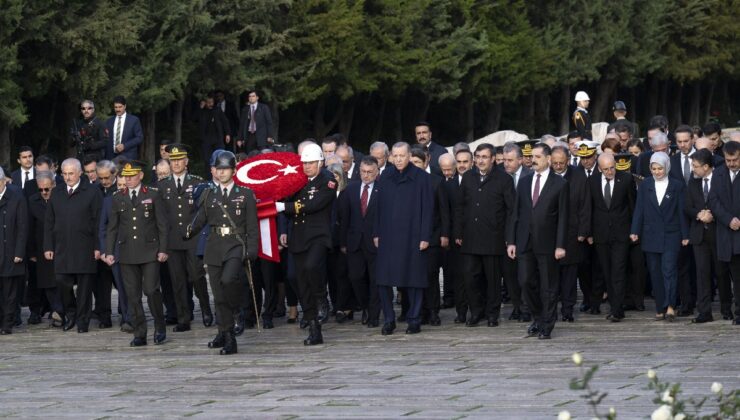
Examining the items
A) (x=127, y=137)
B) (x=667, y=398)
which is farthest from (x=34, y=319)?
(x=667, y=398)

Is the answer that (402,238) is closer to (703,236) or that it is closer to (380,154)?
(380,154)

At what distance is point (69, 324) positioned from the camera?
19.3 meters

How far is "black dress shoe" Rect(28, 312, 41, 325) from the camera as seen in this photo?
20.2 metres

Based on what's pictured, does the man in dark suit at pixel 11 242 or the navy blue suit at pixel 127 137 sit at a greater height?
the navy blue suit at pixel 127 137

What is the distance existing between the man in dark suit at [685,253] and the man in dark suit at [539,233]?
6.55 feet

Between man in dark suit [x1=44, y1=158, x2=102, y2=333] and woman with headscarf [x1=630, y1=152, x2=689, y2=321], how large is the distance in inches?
242

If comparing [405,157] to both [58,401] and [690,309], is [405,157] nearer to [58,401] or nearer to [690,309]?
[690,309]

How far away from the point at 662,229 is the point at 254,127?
1567 centimetres

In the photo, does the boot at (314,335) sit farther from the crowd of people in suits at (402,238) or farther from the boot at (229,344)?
the boot at (229,344)

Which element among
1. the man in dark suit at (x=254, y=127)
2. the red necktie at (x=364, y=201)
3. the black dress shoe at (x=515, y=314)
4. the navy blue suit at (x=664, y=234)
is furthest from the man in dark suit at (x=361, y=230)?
the man in dark suit at (x=254, y=127)

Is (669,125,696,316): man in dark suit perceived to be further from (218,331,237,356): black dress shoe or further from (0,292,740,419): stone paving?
(218,331,237,356): black dress shoe

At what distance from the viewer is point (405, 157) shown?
18.2 meters

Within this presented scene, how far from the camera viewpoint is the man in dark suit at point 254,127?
33031 mm

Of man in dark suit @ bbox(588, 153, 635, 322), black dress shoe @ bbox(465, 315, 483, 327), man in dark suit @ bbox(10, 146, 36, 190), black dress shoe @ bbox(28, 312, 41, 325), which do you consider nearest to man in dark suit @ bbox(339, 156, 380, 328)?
black dress shoe @ bbox(465, 315, 483, 327)
